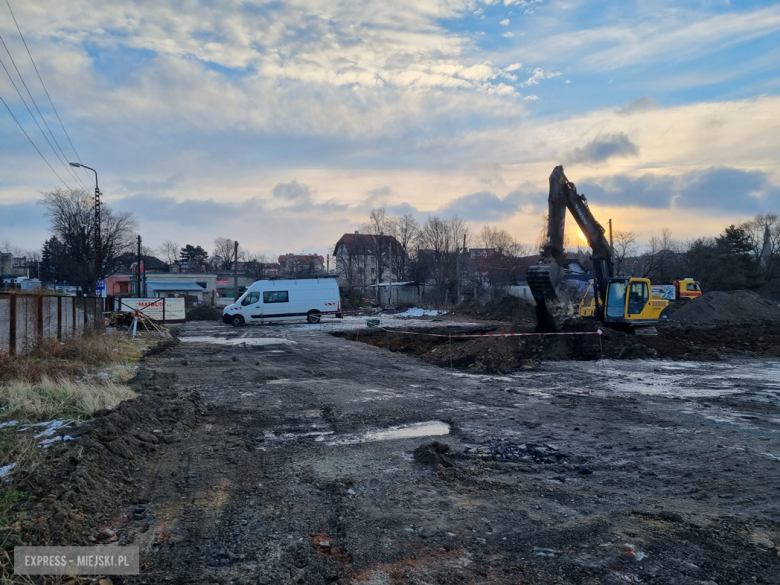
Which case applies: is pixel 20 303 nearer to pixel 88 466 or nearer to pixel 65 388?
pixel 65 388

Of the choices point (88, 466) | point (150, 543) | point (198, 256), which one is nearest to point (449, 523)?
point (150, 543)

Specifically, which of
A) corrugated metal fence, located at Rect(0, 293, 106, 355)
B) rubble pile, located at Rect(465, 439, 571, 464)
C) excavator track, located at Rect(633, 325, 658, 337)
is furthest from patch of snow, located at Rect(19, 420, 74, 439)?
excavator track, located at Rect(633, 325, 658, 337)

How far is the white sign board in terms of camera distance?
32562 millimetres

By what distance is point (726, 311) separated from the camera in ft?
123

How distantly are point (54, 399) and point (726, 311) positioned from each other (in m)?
40.7

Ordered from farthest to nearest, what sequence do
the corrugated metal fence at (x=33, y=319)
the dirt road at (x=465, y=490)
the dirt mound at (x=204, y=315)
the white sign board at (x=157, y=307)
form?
the dirt mound at (x=204, y=315), the white sign board at (x=157, y=307), the corrugated metal fence at (x=33, y=319), the dirt road at (x=465, y=490)

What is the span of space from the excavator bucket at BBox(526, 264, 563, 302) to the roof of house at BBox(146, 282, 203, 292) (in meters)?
63.8

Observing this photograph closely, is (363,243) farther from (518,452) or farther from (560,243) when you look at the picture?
(518,452)

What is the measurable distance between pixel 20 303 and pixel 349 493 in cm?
1185

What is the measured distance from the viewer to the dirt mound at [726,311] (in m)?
36.8

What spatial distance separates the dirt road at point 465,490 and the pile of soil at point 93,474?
254 mm

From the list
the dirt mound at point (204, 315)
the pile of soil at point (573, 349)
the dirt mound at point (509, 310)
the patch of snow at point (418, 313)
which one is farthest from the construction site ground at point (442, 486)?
the patch of snow at point (418, 313)

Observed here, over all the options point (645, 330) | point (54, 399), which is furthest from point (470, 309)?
point (54, 399)

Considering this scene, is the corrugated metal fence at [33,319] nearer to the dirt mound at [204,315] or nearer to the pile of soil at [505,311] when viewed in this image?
the dirt mound at [204,315]
